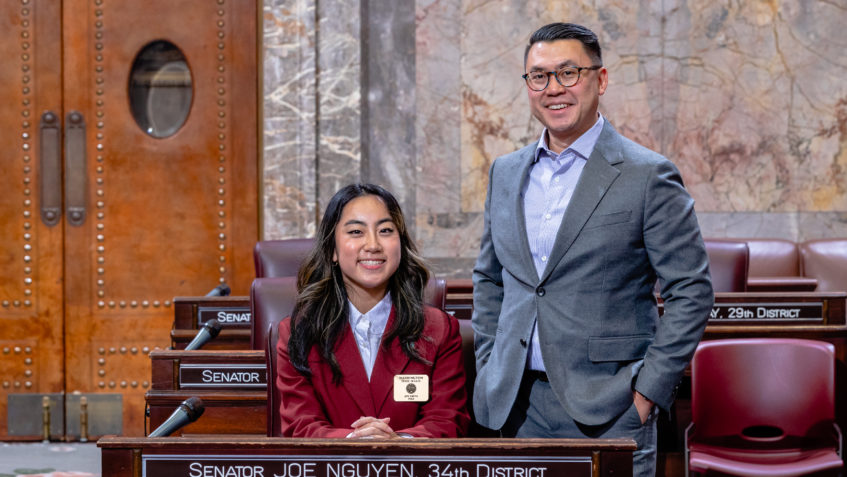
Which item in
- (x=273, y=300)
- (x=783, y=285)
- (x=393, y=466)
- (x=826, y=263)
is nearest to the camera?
(x=393, y=466)

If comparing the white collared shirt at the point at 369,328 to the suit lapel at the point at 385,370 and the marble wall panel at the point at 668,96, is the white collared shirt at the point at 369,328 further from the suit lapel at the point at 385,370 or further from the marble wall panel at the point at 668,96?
the marble wall panel at the point at 668,96

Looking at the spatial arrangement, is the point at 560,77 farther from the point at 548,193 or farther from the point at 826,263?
the point at 826,263

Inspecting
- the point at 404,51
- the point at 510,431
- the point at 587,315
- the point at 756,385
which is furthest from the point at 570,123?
the point at 404,51

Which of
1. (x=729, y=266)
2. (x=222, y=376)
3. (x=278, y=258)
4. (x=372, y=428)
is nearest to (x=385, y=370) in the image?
(x=372, y=428)

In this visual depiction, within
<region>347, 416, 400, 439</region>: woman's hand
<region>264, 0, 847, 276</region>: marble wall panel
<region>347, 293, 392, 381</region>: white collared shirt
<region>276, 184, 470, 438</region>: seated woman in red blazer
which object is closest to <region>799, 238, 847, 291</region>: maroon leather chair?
<region>264, 0, 847, 276</region>: marble wall panel

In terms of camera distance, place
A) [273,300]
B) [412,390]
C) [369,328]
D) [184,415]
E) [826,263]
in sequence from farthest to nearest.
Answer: [826,263] < [273,300] < [184,415] < [369,328] < [412,390]

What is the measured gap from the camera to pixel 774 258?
531cm

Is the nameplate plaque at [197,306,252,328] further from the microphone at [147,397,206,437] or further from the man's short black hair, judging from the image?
the man's short black hair

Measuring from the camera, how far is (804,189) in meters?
5.78

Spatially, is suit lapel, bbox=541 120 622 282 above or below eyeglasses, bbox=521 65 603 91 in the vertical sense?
below

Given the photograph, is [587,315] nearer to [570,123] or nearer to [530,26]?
[570,123]

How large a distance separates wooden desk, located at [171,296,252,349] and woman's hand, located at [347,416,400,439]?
2123 millimetres

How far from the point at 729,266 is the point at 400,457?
3017 millimetres

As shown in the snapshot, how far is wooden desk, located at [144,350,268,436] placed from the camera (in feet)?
11.8
